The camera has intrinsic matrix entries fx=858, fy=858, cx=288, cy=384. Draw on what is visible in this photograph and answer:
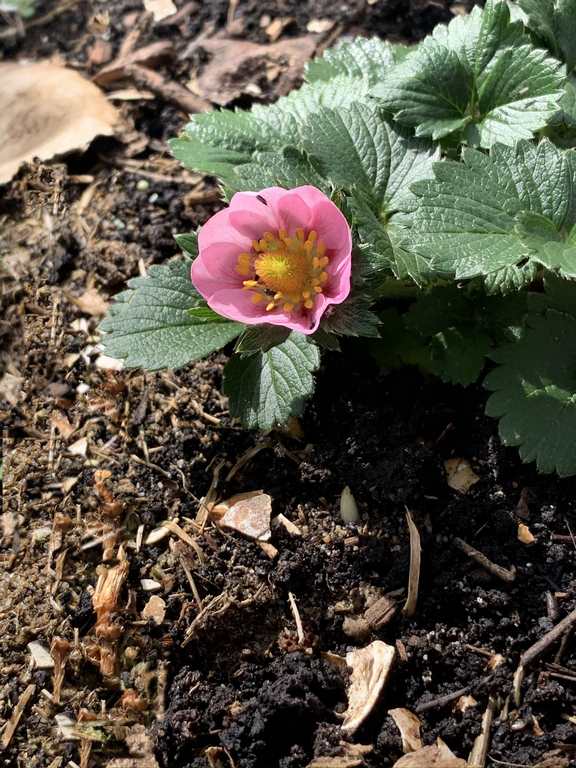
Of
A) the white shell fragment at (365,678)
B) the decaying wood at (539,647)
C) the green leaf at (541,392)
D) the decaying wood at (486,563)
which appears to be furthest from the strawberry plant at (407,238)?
the white shell fragment at (365,678)

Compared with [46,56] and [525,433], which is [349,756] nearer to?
[525,433]

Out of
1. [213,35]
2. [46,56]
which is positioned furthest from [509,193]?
[46,56]

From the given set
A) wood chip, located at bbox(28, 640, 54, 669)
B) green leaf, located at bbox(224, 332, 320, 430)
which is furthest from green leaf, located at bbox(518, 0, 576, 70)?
wood chip, located at bbox(28, 640, 54, 669)

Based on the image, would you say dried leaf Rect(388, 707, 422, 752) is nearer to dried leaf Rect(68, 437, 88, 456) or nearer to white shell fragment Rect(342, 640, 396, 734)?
white shell fragment Rect(342, 640, 396, 734)

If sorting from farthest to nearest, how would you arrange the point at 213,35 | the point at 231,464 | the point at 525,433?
1. the point at 213,35
2. the point at 231,464
3. the point at 525,433

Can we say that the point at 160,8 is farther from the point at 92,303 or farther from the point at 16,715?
the point at 16,715

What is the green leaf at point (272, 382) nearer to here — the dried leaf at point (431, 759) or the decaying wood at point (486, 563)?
the decaying wood at point (486, 563)
